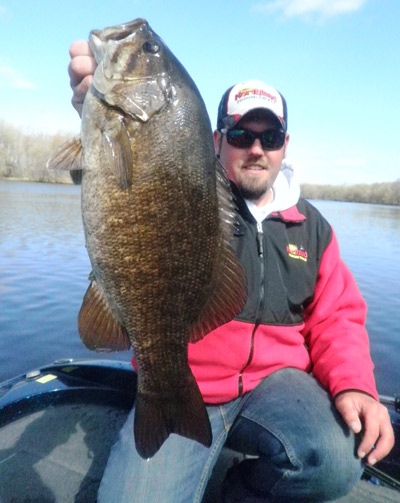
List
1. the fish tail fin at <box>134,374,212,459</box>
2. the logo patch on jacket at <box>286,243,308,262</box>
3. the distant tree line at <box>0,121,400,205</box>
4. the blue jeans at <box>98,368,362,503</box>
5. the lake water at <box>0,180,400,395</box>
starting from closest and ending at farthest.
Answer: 1. the fish tail fin at <box>134,374,212,459</box>
2. the blue jeans at <box>98,368,362,503</box>
3. the logo patch on jacket at <box>286,243,308,262</box>
4. the lake water at <box>0,180,400,395</box>
5. the distant tree line at <box>0,121,400,205</box>

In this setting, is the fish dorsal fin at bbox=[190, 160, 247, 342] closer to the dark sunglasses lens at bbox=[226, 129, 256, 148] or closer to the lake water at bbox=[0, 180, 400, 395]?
the dark sunglasses lens at bbox=[226, 129, 256, 148]

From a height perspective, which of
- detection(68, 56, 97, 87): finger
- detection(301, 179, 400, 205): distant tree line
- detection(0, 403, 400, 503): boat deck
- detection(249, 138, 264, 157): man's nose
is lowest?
detection(301, 179, 400, 205): distant tree line

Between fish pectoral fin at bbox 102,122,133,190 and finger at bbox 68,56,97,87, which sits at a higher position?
finger at bbox 68,56,97,87

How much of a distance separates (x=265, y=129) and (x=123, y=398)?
2202mm

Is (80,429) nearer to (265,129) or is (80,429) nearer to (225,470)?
(225,470)

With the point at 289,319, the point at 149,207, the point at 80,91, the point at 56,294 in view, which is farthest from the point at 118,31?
the point at 56,294

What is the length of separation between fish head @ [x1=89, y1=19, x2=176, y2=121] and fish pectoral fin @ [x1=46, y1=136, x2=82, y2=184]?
22 centimetres

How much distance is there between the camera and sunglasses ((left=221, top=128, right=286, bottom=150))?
294cm

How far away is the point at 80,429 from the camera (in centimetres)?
311

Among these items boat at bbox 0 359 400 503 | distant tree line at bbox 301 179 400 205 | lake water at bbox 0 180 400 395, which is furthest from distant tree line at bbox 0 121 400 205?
distant tree line at bbox 301 179 400 205

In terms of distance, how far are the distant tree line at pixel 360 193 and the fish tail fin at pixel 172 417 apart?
7739cm

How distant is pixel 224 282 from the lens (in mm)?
2020

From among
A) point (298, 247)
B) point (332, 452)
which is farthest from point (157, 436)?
point (298, 247)

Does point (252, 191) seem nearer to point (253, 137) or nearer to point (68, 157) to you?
point (253, 137)
